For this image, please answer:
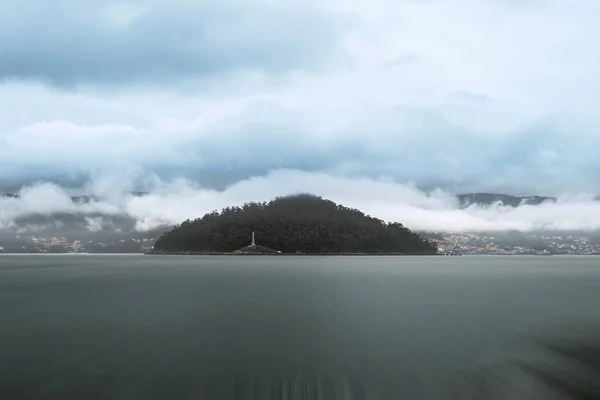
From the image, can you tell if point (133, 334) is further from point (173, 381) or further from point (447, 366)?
point (447, 366)

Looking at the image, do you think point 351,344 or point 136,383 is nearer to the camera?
point 136,383

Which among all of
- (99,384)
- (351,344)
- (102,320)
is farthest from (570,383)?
(102,320)

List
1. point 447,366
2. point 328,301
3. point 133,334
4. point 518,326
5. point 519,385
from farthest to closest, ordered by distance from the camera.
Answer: point 328,301, point 518,326, point 133,334, point 447,366, point 519,385

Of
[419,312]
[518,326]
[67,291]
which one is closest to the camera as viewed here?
[518,326]

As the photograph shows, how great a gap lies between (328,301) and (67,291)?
35084mm

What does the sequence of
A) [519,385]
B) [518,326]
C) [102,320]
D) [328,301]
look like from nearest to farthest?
1. [519,385]
2. [518,326]
3. [102,320]
4. [328,301]

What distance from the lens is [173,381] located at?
70.1 feet

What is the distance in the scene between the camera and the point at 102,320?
131 feet

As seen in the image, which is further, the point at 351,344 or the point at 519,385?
the point at 351,344

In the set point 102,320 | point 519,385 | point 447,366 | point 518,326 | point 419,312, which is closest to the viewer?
point 519,385

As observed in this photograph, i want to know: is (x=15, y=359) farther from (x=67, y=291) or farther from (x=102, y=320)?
(x=67, y=291)

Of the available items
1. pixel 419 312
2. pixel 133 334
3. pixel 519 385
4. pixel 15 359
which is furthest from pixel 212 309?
pixel 519 385

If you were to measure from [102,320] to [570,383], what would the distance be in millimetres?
31612

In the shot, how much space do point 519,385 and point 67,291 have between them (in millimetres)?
61069
